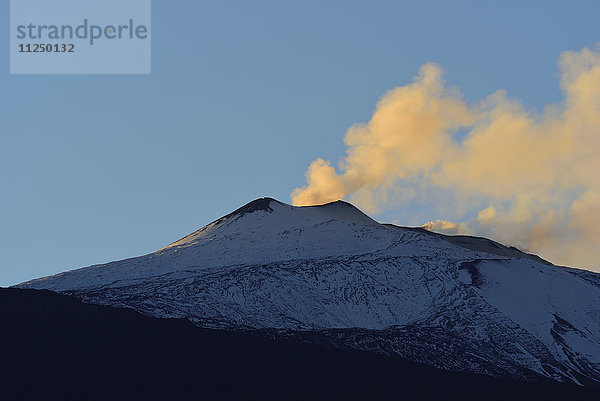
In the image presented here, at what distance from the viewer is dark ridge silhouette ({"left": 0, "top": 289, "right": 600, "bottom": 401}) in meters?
123

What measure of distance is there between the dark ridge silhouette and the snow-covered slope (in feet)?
27.4

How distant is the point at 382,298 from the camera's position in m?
175

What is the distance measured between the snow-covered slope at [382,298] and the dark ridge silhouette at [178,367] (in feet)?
27.4

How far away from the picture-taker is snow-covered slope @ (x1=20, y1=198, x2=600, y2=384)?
156m

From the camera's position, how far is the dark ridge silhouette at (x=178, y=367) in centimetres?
12288

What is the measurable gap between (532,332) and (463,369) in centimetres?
2430

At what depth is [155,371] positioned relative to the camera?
128000 mm

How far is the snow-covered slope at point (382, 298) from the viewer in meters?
156

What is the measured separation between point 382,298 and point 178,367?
53176 millimetres

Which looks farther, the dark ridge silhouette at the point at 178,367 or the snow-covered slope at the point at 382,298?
the snow-covered slope at the point at 382,298

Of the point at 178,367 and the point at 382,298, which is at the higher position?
the point at 382,298

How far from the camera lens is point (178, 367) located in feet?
427

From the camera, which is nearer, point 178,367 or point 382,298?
point 178,367

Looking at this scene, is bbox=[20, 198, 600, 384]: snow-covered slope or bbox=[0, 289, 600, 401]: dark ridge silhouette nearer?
bbox=[0, 289, 600, 401]: dark ridge silhouette
